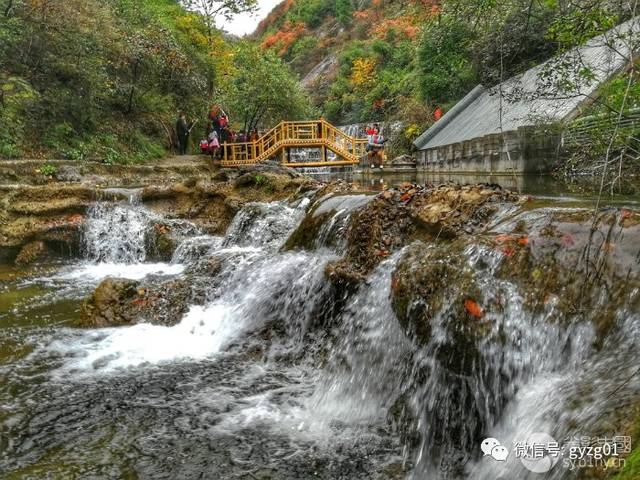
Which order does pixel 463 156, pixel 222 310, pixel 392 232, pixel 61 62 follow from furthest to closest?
pixel 463 156 < pixel 61 62 < pixel 222 310 < pixel 392 232

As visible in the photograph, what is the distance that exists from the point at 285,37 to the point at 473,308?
65128 mm

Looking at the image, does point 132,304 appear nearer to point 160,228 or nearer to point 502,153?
point 160,228

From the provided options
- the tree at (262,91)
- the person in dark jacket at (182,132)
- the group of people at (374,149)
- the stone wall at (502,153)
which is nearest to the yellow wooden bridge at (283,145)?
the group of people at (374,149)

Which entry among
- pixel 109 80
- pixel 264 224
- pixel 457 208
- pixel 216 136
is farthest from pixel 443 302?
pixel 109 80

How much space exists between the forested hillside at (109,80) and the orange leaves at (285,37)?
37.8m

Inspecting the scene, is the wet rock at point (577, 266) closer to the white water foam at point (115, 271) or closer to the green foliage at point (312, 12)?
the white water foam at point (115, 271)

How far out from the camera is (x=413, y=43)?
33062mm

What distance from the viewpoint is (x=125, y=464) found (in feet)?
11.0

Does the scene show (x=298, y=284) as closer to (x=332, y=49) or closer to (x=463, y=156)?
(x=463, y=156)

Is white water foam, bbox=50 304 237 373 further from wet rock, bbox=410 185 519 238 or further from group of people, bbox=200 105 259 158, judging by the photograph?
group of people, bbox=200 105 259 158

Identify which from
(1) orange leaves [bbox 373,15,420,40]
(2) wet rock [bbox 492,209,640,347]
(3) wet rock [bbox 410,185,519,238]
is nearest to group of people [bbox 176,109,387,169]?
(3) wet rock [bbox 410,185,519,238]

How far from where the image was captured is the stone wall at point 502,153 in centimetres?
1125

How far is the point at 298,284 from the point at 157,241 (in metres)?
5.77

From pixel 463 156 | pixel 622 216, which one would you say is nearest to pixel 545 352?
pixel 622 216
